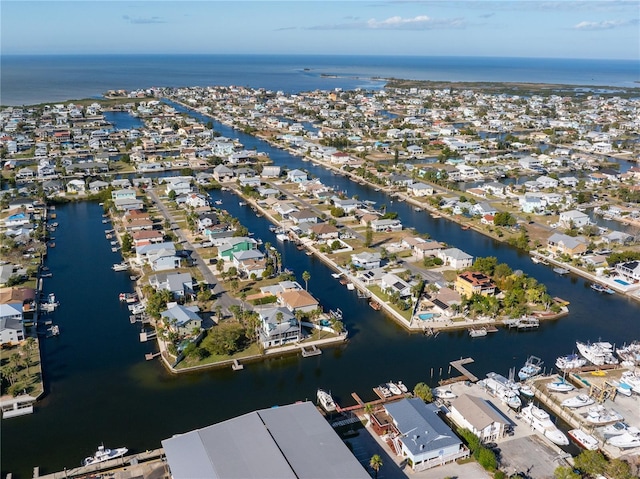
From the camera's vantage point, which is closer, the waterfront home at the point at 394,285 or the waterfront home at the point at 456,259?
the waterfront home at the point at 394,285

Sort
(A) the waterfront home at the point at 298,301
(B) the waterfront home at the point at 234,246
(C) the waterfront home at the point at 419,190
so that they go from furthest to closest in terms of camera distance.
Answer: (C) the waterfront home at the point at 419,190
(B) the waterfront home at the point at 234,246
(A) the waterfront home at the point at 298,301

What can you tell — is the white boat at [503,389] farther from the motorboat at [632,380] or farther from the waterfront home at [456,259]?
the waterfront home at [456,259]

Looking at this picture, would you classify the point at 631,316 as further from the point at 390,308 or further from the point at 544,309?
the point at 390,308

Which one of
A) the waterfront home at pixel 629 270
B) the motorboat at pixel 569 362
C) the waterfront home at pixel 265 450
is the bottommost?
the motorboat at pixel 569 362

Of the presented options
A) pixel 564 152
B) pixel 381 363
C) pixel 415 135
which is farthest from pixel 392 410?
pixel 415 135

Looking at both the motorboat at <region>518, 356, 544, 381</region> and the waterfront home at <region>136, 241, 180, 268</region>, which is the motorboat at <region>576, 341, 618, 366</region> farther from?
the waterfront home at <region>136, 241, 180, 268</region>

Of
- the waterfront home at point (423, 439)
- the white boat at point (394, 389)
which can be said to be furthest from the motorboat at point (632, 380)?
the white boat at point (394, 389)
